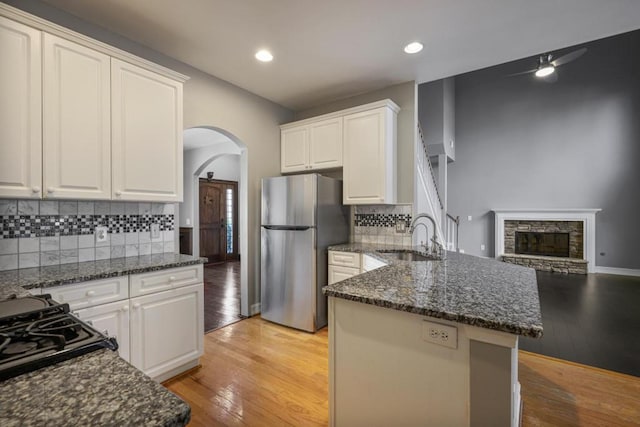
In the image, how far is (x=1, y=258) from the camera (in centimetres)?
183

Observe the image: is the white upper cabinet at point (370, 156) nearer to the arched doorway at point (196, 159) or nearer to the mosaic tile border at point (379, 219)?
the mosaic tile border at point (379, 219)

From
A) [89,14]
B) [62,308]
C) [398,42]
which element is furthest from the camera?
A: [398,42]

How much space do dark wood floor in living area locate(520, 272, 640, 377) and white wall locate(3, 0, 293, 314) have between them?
9.87 ft

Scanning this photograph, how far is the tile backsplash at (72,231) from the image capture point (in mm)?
1884

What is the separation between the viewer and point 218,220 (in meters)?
7.34

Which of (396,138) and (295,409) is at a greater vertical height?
(396,138)

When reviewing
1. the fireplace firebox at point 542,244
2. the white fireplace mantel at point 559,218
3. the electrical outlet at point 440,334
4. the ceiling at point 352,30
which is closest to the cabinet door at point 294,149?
the ceiling at point 352,30

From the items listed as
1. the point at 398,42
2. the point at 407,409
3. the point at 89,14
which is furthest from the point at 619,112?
the point at 89,14

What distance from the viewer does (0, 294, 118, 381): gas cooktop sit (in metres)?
0.71

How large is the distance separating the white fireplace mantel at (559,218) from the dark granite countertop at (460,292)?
5.75m

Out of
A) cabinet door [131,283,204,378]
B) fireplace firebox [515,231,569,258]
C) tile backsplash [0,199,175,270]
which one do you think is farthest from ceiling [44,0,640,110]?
fireplace firebox [515,231,569,258]

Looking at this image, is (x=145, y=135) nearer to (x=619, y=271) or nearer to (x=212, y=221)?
(x=212, y=221)

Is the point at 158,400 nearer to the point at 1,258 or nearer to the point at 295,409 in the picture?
the point at 295,409

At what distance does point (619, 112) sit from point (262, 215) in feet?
24.5
